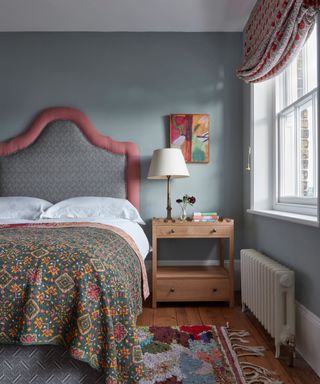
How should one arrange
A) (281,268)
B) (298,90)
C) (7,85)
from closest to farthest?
(281,268) < (298,90) < (7,85)

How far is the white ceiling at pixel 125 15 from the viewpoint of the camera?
2926 mm

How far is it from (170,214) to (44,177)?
1.21 m

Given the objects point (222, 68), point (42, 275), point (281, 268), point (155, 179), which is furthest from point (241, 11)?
point (42, 275)

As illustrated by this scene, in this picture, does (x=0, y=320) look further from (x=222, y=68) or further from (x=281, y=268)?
(x=222, y=68)

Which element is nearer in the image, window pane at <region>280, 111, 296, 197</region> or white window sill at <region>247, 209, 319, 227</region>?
white window sill at <region>247, 209, 319, 227</region>

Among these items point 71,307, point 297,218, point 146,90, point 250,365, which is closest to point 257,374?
point 250,365

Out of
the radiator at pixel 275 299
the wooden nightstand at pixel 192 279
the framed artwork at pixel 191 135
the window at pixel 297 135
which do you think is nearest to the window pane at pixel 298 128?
the window at pixel 297 135

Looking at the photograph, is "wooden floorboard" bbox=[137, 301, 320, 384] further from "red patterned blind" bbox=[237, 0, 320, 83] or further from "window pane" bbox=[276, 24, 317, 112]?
"red patterned blind" bbox=[237, 0, 320, 83]

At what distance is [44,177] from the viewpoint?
334 centimetres

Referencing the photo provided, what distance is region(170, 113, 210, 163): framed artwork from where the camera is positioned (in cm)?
337

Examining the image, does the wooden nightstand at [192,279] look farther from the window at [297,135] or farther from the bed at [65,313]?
the bed at [65,313]

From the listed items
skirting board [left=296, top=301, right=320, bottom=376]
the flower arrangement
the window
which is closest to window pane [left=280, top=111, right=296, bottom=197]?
the window

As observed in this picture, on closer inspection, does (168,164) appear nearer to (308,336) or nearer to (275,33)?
(275,33)

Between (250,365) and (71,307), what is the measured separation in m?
1.08
